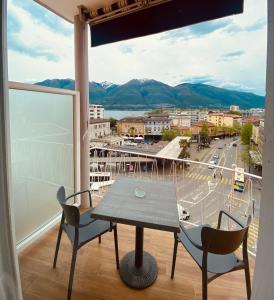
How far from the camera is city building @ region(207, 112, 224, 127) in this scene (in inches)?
83.9

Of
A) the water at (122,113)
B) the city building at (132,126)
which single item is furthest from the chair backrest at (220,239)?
the water at (122,113)

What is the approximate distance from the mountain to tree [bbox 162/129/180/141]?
0.31 metres

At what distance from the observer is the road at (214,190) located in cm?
210

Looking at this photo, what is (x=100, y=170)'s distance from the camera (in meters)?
3.22

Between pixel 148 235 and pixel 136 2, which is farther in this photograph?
pixel 148 235

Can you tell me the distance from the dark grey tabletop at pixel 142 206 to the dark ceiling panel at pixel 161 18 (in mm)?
1680

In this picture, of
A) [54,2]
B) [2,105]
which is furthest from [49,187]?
[54,2]

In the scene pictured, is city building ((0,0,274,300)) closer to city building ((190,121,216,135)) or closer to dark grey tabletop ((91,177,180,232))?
dark grey tabletop ((91,177,180,232))

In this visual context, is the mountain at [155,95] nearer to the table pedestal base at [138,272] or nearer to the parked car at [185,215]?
the parked car at [185,215]

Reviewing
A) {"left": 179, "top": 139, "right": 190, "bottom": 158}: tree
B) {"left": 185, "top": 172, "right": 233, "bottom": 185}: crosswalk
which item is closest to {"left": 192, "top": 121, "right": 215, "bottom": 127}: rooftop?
{"left": 179, "top": 139, "right": 190, "bottom": 158}: tree

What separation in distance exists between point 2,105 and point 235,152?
2089mm

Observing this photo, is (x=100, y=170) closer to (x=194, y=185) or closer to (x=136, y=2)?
(x=194, y=185)

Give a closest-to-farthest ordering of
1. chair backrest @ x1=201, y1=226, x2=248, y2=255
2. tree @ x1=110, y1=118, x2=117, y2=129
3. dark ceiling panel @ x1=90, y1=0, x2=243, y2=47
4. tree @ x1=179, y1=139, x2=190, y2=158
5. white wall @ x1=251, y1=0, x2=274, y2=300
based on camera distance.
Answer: white wall @ x1=251, y1=0, x2=274, y2=300 < chair backrest @ x1=201, y1=226, x2=248, y2=255 < dark ceiling panel @ x1=90, y1=0, x2=243, y2=47 < tree @ x1=179, y1=139, x2=190, y2=158 < tree @ x1=110, y1=118, x2=117, y2=129

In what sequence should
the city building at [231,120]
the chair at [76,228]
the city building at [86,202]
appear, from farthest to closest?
the city building at [231,120]
the chair at [76,228]
the city building at [86,202]
